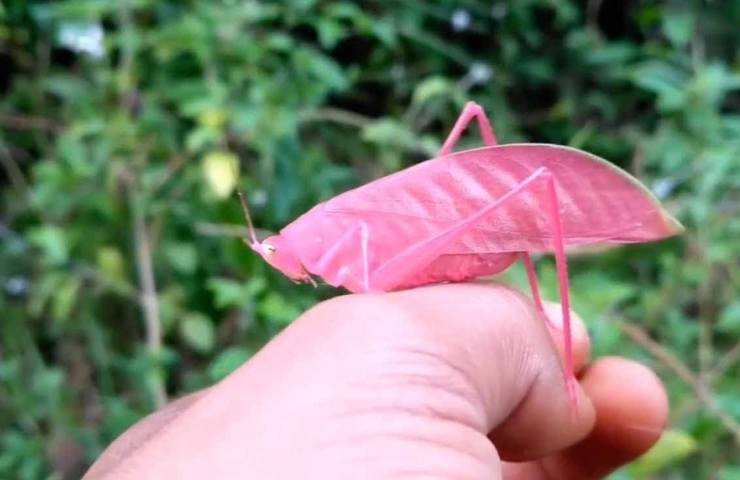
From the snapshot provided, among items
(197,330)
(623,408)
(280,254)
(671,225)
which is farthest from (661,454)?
(197,330)

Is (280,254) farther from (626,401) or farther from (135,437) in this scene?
(626,401)

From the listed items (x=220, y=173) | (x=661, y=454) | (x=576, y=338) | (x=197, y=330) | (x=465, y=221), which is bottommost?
(x=197, y=330)

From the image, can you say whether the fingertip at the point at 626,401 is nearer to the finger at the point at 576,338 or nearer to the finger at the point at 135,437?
the finger at the point at 576,338

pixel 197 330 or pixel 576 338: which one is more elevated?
pixel 576 338

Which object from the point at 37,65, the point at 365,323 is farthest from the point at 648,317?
the point at 37,65

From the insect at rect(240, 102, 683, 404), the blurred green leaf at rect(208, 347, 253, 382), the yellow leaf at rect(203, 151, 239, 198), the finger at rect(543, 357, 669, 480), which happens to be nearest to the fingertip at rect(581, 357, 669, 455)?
the finger at rect(543, 357, 669, 480)

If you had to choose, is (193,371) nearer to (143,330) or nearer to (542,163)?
(143,330)

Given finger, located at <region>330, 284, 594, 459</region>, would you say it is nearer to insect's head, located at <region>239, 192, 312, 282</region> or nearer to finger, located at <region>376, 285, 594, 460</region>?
finger, located at <region>376, 285, 594, 460</region>

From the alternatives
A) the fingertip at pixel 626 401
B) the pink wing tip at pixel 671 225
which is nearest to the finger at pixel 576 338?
the fingertip at pixel 626 401
